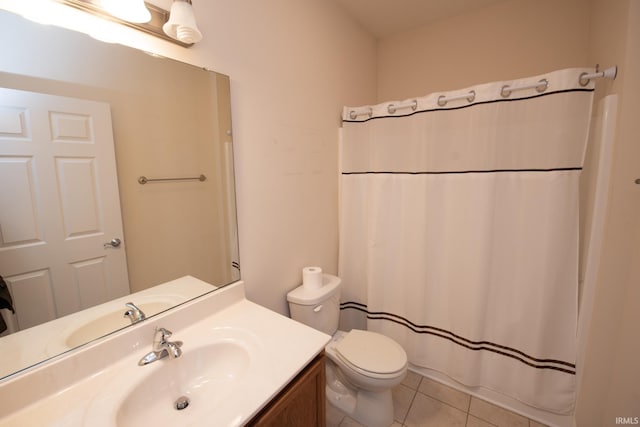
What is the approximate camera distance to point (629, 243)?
3.89ft

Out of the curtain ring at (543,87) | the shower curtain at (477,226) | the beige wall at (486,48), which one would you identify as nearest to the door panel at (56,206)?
the shower curtain at (477,226)

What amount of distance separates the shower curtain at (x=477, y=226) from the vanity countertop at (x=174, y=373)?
102 centimetres

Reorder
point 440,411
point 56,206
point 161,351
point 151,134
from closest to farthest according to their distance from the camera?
point 56,206, point 161,351, point 151,134, point 440,411

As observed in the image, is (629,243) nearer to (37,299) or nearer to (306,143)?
(306,143)

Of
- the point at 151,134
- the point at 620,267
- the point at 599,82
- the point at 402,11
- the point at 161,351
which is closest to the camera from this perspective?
the point at 161,351

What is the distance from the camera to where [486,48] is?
1934 millimetres

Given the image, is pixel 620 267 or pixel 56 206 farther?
pixel 620 267

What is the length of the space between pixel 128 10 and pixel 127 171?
515 mm

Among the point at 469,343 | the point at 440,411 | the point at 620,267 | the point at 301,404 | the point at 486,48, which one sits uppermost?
the point at 486,48

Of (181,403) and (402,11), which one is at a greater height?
(402,11)

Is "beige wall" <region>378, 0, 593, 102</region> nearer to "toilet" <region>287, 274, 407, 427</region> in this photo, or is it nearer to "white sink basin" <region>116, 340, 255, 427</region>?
"toilet" <region>287, 274, 407, 427</region>

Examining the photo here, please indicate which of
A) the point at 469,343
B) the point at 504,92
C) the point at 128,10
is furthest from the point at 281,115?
the point at 469,343

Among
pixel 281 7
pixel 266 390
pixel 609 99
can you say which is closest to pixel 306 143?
pixel 281 7

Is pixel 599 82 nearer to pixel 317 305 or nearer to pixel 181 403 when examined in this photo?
pixel 317 305
